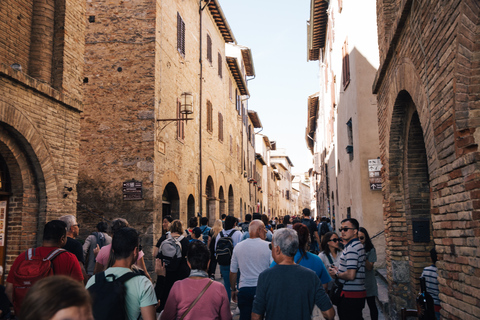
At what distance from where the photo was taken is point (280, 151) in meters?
67.6

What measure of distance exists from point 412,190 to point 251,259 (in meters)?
2.92

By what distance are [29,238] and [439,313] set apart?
6507 millimetres

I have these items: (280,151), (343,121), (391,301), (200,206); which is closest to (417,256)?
(391,301)

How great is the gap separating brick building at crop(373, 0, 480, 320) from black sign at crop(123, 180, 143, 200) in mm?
7104

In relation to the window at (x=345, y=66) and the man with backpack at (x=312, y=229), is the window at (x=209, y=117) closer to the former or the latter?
the window at (x=345, y=66)

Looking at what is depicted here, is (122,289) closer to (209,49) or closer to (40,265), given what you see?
(40,265)

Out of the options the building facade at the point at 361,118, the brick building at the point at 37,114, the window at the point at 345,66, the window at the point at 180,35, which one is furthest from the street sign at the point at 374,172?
the window at the point at 180,35

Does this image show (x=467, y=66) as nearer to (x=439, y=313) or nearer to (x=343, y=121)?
(x=439, y=313)

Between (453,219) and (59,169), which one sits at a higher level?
(59,169)

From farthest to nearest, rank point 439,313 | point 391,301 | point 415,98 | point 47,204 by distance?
point 47,204, point 391,301, point 415,98, point 439,313

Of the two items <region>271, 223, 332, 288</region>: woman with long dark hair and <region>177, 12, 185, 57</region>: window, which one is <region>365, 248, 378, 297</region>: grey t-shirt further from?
<region>177, 12, 185, 57</region>: window

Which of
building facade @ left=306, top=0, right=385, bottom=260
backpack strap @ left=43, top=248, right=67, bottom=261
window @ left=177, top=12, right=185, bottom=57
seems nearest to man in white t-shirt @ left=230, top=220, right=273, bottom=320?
backpack strap @ left=43, top=248, right=67, bottom=261

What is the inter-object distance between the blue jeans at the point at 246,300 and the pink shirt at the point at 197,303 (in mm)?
1787

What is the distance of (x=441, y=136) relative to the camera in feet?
13.9
